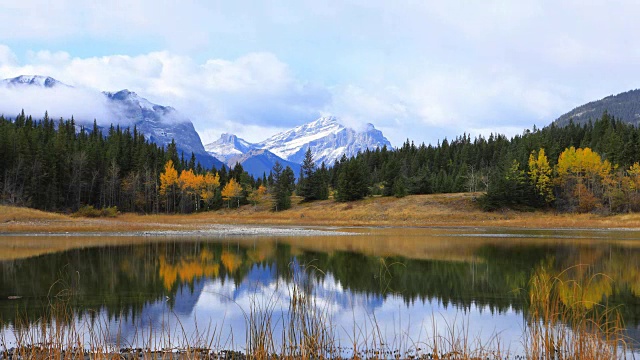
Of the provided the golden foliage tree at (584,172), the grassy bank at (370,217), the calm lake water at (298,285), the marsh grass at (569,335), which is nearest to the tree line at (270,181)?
the golden foliage tree at (584,172)

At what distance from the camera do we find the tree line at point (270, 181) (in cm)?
8925

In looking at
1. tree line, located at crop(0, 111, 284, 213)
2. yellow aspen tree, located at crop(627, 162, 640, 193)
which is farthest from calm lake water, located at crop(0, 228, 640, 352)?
tree line, located at crop(0, 111, 284, 213)

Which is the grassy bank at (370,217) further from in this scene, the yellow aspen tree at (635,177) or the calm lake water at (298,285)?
the calm lake water at (298,285)

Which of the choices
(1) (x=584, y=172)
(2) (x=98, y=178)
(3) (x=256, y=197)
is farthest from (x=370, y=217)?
(2) (x=98, y=178)

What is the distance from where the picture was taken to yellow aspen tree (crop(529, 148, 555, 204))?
93.7 meters

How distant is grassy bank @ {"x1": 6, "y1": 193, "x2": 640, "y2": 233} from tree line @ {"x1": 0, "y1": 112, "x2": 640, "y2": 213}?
411cm

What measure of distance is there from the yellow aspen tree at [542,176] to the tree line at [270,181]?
7.8 inches

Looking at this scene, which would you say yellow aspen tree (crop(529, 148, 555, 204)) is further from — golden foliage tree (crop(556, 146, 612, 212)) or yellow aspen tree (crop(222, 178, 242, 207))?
yellow aspen tree (crop(222, 178, 242, 207))

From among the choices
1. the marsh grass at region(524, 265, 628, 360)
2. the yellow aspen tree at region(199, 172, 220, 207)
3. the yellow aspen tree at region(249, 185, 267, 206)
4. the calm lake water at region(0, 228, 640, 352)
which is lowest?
the calm lake water at region(0, 228, 640, 352)

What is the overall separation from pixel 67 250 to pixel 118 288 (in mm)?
16358

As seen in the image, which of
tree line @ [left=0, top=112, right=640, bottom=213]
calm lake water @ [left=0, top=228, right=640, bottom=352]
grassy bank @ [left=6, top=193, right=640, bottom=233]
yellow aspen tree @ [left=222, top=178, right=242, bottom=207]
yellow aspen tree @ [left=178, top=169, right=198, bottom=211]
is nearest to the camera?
calm lake water @ [left=0, top=228, right=640, bottom=352]

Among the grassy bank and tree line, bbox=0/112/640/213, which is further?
tree line, bbox=0/112/640/213

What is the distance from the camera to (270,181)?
13262 cm

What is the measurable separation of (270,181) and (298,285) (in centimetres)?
12413
